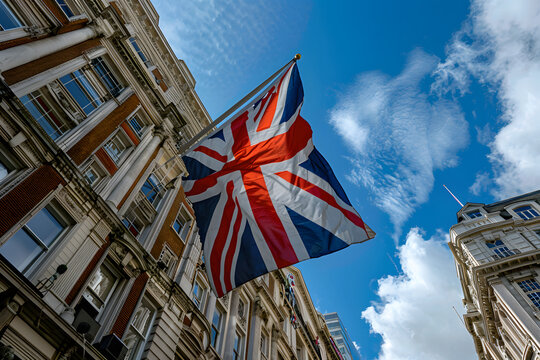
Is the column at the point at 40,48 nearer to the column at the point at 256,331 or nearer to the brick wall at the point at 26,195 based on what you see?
the brick wall at the point at 26,195

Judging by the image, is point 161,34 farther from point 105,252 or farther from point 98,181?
point 105,252

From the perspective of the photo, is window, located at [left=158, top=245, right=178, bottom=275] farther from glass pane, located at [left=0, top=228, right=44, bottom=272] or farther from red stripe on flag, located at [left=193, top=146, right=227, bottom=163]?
red stripe on flag, located at [left=193, top=146, right=227, bottom=163]

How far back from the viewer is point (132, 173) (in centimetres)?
1641

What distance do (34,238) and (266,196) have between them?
7.25 m

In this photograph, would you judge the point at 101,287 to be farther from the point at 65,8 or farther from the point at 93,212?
the point at 65,8

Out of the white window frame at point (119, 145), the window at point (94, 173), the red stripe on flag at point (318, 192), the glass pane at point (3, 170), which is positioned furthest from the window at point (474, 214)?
the glass pane at point (3, 170)

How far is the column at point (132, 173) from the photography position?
570 inches

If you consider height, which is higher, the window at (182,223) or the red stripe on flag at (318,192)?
the window at (182,223)

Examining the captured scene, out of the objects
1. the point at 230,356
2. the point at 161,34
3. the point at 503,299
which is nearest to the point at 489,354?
the point at 503,299

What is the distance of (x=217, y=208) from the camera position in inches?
420

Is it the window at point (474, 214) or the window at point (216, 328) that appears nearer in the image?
the window at point (216, 328)

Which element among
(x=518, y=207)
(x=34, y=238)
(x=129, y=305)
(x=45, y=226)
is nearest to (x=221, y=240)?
(x=129, y=305)

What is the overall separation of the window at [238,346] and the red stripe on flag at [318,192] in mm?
13315

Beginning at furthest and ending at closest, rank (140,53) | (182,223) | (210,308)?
1. (140,53)
2. (182,223)
3. (210,308)
